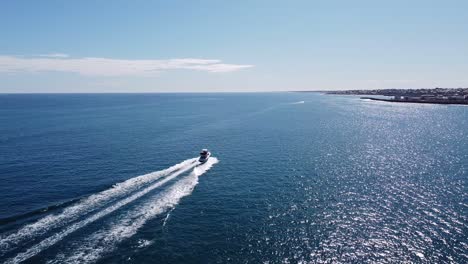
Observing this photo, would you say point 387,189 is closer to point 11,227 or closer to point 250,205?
point 250,205

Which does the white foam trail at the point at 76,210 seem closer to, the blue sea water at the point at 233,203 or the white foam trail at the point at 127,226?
the blue sea water at the point at 233,203

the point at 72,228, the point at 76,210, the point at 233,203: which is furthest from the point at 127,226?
the point at 233,203

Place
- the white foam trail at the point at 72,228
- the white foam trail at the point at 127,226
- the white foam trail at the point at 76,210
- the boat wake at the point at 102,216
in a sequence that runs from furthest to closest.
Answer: the white foam trail at the point at 76,210, the boat wake at the point at 102,216, the white foam trail at the point at 127,226, the white foam trail at the point at 72,228

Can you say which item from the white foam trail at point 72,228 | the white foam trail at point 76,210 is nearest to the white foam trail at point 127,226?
the white foam trail at point 72,228

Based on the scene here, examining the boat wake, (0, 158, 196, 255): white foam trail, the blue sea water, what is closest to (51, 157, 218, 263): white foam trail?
the boat wake

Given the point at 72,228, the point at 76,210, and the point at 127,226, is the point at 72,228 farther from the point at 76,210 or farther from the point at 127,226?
the point at 127,226

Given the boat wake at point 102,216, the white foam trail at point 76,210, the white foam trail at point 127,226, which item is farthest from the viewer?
the white foam trail at point 76,210
